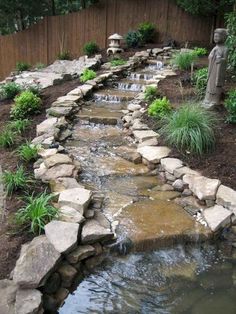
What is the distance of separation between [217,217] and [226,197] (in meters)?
0.30

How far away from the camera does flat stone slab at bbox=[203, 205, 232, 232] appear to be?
3907 millimetres

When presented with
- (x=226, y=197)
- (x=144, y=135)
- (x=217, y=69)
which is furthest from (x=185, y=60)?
(x=226, y=197)

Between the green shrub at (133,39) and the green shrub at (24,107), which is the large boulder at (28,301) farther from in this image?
the green shrub at (133,39)

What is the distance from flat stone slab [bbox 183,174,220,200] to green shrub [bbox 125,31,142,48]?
8.79 meters

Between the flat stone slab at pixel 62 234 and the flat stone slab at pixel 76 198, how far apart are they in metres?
0.30

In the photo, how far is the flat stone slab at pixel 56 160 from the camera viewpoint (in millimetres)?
4761

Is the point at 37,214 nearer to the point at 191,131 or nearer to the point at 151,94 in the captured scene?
the point at 191,131

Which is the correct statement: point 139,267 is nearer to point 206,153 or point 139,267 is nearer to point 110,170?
point 110,170

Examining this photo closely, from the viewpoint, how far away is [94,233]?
139 inches

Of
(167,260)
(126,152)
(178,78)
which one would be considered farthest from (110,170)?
(178,78)

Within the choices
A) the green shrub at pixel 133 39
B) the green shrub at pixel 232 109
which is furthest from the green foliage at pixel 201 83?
the green shrub at pixel 133 39

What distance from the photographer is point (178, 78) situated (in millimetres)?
8359

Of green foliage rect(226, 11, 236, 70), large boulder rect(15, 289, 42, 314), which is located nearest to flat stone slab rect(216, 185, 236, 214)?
large boulder rect(15, 289, 42, 314)

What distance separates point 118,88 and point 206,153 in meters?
4.19
